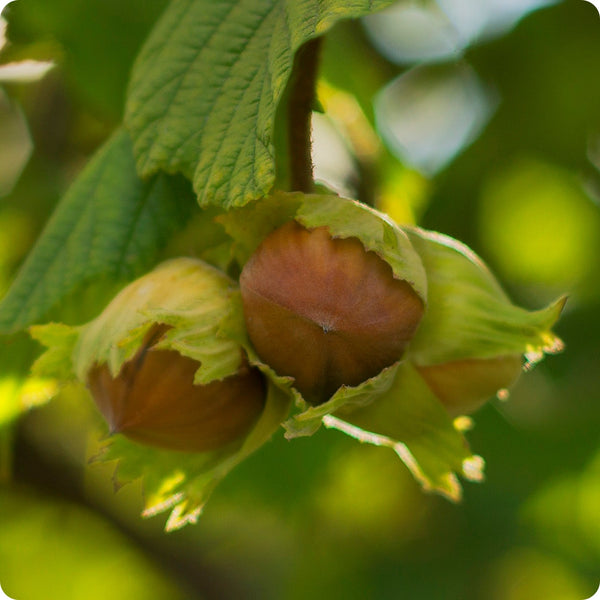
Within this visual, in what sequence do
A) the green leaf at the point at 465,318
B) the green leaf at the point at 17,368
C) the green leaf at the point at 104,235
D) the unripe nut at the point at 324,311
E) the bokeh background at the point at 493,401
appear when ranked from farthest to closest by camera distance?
the bokeh background at the point at 493,401 < the green leaf at the point at 17,368 < the green leaf at the point at 104,235 < the green leaf at the point at 465,318 < the unripe nut at the point at 324,311

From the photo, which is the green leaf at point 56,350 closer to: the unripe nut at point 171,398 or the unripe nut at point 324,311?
the unripe nut at point 171,398

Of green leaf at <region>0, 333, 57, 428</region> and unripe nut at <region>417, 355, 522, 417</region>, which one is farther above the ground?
unripe nut at <region>417, 355, 522, 417</region>

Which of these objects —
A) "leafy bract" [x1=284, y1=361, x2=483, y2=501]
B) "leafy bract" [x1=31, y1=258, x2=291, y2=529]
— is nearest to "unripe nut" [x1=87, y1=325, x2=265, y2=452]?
"leafy bract" [x1=31, y1=258, x2=291, y2=529]

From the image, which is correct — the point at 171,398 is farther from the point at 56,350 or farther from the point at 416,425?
the point at 416,425

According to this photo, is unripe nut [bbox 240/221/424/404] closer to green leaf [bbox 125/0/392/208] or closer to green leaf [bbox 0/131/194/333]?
green leaf [bbox 125/0/392/208]

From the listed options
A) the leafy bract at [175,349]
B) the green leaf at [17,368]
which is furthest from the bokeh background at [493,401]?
the leafy bract at [175,349]

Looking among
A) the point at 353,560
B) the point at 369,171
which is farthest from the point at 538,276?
the point at 353,560

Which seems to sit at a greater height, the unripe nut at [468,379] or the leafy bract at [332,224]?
the leafy bract at [332,224]
